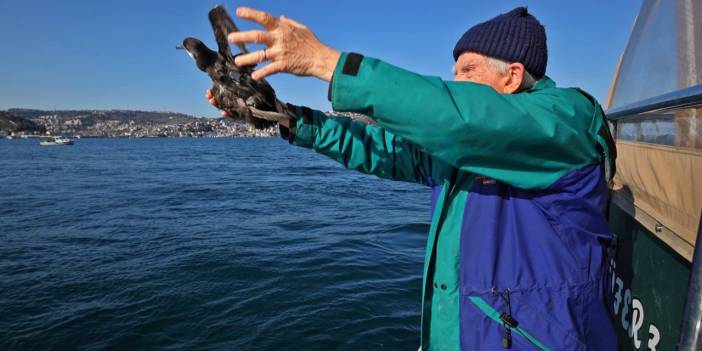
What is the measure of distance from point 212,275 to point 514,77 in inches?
332

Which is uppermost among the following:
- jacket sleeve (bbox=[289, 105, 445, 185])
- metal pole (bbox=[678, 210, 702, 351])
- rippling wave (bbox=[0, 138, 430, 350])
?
jacket sleeve (bbox=[289, 105, 445, 185])

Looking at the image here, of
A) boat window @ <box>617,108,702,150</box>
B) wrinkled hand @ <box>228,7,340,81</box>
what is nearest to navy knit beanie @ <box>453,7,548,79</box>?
boat window @ <box>617,108,702,150</box>

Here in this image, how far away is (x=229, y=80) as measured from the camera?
2293 mm

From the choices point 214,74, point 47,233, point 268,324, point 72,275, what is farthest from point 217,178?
point 214,74

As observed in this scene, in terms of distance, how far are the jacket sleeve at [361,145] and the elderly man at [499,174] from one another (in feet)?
1.42

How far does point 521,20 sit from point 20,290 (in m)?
10.6

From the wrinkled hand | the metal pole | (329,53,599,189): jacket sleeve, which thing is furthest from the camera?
the wrinkled hand

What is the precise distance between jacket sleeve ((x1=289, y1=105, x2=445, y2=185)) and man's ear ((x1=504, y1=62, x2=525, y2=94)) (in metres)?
0.71

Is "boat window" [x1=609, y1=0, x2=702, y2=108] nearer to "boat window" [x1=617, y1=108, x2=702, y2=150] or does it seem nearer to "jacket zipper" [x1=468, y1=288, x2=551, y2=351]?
"boat window" [x1=617, y1=108, x2=702, y2=150]

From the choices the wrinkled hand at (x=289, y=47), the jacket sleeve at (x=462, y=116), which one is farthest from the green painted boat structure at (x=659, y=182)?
the wrinkled hand at (x=289, y=47)

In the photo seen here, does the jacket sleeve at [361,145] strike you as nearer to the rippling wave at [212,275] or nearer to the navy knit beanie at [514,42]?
the navy knit beanie at [514,42]

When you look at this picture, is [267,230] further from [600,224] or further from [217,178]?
[217,178]

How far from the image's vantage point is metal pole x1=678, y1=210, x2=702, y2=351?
1099 mm

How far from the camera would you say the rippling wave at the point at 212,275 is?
6527mm
